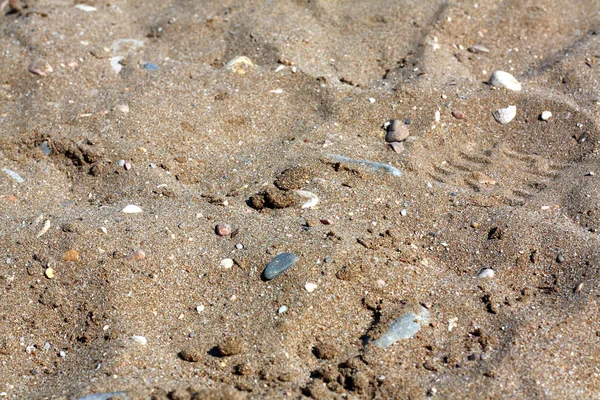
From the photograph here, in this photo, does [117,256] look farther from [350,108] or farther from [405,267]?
[350,108]

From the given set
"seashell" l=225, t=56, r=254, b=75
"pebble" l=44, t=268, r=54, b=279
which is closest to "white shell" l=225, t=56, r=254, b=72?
"seashell" l=225, t=56, r=254, b=75

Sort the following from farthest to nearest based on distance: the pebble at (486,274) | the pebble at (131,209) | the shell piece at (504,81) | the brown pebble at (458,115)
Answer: the shell piece at (504,81) → the brown pebble at (458,115) → the pebble at (131,209) → the pebble at (486,274)

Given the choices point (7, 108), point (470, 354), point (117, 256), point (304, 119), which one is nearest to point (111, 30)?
point (7, 108)

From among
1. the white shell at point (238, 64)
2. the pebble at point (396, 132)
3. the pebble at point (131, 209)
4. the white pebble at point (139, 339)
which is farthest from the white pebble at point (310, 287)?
the white shell at point (238, 64)

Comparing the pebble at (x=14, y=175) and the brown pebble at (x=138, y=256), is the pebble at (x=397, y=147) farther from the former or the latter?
the pebble at (x=14, y=175)

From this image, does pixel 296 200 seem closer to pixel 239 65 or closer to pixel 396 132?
pixel 396 132

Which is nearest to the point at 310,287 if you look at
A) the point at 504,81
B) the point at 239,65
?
the point at 239,65
